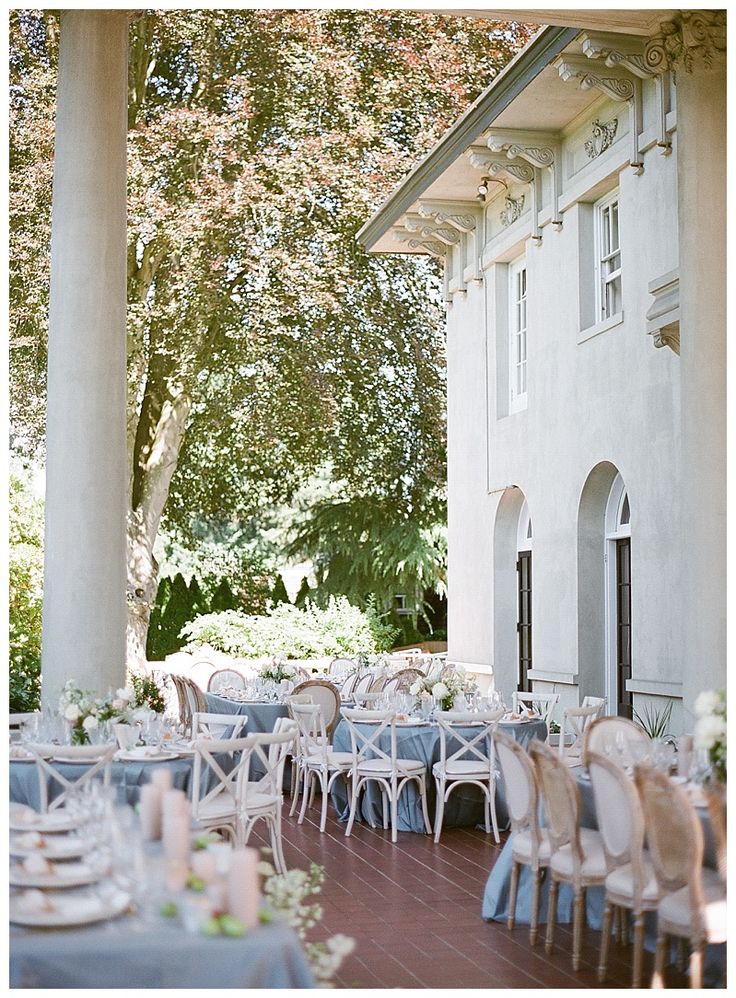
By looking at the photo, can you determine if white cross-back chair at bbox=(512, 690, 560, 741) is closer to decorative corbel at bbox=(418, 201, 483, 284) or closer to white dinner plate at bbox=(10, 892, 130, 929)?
decorative corbel at bbox=(418, 201, 483, 284)

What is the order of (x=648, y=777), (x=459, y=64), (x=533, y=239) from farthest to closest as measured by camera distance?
1. (x=459, y=64)
2. (x=533, y=239)
3. (x=648, y=777)

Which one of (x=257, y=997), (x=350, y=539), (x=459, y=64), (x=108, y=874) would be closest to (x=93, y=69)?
(x=108, y=874)

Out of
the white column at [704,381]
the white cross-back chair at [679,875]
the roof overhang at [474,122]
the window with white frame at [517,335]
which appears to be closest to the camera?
the white cross-back chair at [679,875]

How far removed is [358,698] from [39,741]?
407 cm

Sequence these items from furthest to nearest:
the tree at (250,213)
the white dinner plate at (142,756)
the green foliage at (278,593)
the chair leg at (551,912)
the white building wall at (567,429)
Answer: the green foliage at (278,593), the tree at (250,213), the white building wall at (567,429), the white dinner plate at (142,756), the chair leg at (551,912)

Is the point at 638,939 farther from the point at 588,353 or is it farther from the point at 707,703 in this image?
the point at 588,353

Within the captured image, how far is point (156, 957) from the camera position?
11.9ft

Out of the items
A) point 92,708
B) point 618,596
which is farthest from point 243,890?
point 618,596

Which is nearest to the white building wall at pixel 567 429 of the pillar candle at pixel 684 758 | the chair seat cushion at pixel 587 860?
the pillar candle at pixel 684 758

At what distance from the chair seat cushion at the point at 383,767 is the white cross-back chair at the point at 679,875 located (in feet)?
14.4

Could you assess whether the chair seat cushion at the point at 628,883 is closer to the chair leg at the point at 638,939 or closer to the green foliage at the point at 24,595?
the chair leg at the point at 638,939

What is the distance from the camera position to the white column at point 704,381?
7.91 metres

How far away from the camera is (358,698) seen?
1116 centimetres

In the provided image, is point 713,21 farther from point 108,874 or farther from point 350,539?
point 350,539
